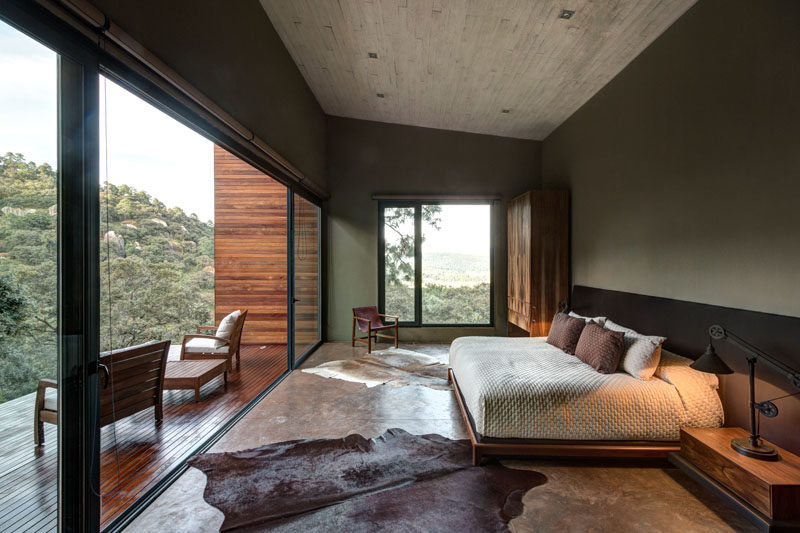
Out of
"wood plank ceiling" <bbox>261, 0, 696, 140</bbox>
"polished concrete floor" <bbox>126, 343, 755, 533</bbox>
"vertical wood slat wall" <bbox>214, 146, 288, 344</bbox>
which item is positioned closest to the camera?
"polished concrete floor" <bbox>126, 343, 755, 533</bbox>

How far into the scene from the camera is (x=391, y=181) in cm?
607

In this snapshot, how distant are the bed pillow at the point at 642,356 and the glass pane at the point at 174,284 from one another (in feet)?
10.5

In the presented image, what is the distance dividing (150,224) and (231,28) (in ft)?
7.14

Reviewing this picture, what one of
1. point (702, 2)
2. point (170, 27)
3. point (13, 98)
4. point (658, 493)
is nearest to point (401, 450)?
point (658, 493)

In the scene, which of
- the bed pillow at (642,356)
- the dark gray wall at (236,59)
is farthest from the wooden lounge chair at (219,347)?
the bed pillow at (642,356)

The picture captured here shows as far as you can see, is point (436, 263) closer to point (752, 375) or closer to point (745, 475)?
point (752, 375)

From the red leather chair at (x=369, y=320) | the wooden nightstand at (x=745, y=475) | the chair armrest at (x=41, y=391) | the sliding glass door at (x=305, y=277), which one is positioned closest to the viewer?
the chair armrest at (x=41, y=391)

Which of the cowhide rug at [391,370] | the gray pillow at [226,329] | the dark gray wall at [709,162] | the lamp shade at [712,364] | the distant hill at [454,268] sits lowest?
the cowhide rug at [391,370]

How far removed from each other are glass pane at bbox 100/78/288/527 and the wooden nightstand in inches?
125

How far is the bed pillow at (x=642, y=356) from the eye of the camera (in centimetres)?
263

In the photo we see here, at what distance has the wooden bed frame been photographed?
7.86ft

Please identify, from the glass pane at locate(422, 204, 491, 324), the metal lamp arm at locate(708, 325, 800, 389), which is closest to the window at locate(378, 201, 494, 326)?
the glass pane at locate(422, 204, 491, 324)

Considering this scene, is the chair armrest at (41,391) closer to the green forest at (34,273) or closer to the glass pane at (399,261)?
the green forest at (34,273)

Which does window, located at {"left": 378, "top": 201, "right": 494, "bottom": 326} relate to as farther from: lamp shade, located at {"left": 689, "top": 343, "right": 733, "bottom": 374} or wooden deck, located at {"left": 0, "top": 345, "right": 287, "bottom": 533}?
lamp shade, located at {"left": 689, "top": 343, "right": 733, "bottom": 374}
